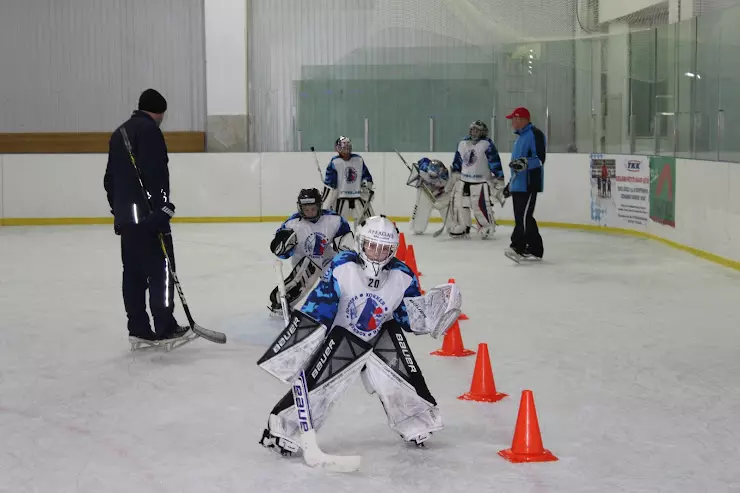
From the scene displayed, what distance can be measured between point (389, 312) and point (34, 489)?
1.43 metres

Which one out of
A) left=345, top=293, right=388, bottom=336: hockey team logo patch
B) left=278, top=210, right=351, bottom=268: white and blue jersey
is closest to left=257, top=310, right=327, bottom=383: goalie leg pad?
left=345, top=293, right=388, bottom=336: hockey team logo patch

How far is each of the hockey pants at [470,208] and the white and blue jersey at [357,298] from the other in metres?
9.10

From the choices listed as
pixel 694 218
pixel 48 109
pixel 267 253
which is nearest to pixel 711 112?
pixel 694 218

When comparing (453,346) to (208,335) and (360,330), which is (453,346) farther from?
(360,330)

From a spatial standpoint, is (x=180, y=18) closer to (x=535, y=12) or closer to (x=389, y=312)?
(x=535, y=12)

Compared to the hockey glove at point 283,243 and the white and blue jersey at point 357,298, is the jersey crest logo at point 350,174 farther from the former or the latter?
the white and blue jersey at point 357,298

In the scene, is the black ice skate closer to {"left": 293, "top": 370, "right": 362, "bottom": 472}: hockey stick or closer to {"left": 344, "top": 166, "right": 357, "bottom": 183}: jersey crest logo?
{"left": 293, "top": 370, "right": 362, "bottom": 472}: hockey stick

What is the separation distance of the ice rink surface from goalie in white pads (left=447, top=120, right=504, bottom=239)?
3252mm

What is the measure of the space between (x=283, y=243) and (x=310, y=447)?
118 inches

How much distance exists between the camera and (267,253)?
12.1 m

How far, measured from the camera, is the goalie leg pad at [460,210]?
13.5 meters

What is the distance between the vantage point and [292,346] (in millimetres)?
4227

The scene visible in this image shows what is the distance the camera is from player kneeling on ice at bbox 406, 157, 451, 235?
46.1 feet

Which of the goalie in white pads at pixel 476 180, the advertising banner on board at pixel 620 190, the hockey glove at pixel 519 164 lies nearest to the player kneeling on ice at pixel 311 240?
the hockey glove at pixel 519 164
